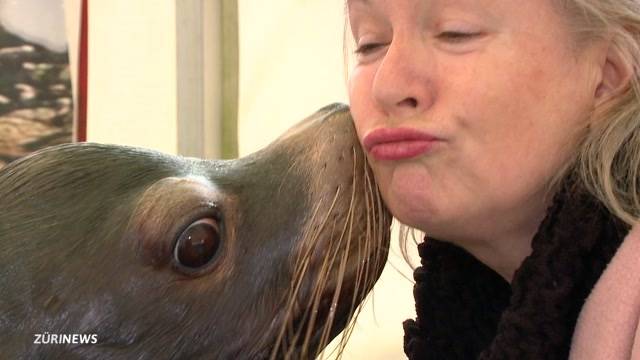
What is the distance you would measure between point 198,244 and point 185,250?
2cm

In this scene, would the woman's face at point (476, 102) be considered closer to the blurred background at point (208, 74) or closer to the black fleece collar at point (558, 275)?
the black fleece collar at point (558, 275)

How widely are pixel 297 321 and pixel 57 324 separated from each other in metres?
0.25

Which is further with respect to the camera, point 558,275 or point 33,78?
point 33,78

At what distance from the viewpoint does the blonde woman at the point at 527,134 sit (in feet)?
2.57

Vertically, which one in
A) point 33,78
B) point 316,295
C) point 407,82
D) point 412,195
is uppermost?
point 33,78

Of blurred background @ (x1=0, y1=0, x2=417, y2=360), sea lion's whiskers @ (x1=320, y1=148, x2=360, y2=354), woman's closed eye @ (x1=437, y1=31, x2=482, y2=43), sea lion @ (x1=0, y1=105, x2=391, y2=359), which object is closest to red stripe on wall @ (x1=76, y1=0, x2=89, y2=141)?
blurred background @ (x1=0, y1=0, x2=417, y2=360)

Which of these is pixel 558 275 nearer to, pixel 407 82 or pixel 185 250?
pixel 407 82

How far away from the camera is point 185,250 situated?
32.2 inches

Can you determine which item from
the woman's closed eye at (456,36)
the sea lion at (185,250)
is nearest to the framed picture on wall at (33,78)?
the sea lion at (185,250)

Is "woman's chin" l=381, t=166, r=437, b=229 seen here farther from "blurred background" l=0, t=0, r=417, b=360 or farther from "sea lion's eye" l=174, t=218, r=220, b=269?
"blurred background" l=0, t=0, r=417, b=360

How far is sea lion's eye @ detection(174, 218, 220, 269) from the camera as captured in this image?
0.82 m

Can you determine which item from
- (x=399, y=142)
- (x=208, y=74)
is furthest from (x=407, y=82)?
(x=208, y=74)

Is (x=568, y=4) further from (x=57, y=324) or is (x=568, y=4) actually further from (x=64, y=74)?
(x=64, y=74)

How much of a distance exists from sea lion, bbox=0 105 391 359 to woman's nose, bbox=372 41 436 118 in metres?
0.13
